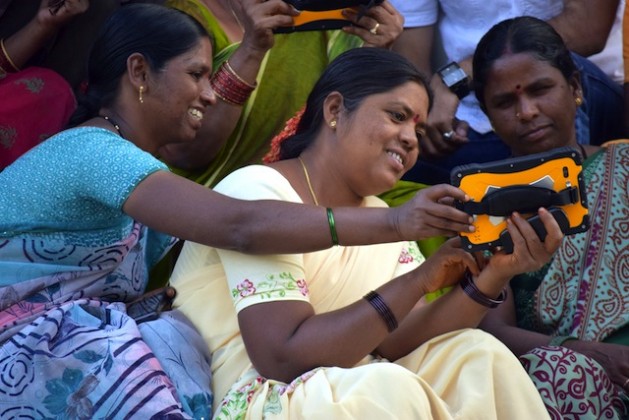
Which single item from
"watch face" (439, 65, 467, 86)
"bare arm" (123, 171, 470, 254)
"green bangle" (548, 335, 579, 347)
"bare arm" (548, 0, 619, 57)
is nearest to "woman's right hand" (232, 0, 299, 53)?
"watch face" (439, 65, 467, 86)

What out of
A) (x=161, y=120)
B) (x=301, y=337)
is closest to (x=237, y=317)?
(x=301, y=337)

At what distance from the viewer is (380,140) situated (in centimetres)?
341

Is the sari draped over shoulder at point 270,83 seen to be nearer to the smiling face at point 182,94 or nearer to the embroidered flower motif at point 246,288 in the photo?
the smiling face at point 182,94

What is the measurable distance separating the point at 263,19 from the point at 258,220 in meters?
1.14

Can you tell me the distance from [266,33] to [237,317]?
3.84 feet

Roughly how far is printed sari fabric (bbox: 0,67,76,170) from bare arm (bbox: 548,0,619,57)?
6.41ft

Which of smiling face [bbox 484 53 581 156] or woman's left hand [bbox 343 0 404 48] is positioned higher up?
woman's left hand [bbox 343 0 404 48]

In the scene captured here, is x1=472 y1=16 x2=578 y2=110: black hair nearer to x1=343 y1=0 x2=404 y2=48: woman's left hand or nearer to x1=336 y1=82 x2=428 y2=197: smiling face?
x1=343 y1=0 x2=404 y2=48: woman's left hand

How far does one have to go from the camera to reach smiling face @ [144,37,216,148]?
356 cm

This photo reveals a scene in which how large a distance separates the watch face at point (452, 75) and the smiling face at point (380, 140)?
0.97m

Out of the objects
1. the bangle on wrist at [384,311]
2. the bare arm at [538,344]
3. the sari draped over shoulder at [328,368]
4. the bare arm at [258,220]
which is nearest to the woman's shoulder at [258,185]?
the sari draped over shoulder at [328,368]

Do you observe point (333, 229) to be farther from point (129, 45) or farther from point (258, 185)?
point (129, 45)

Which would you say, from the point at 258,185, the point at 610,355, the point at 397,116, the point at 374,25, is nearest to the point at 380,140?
the point at 397,116

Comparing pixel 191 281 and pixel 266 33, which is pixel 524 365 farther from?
pixel 266 33
